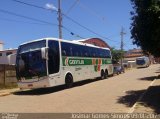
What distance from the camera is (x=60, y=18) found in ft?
114

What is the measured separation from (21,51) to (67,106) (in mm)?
8481

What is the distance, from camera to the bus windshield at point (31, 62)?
829 inches

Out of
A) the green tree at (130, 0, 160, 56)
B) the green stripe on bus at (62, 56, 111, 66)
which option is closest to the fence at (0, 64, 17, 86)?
the green stripe on bus at (62, 56, 111, 66)

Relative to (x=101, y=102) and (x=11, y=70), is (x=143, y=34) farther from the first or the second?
(x=11, y=70)

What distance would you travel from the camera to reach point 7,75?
86.8 feet

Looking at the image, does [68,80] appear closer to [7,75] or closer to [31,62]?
[31,62]

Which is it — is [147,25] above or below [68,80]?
above

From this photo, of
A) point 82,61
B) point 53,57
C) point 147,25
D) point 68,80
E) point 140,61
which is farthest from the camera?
point 140,61

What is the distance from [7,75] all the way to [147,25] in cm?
1495

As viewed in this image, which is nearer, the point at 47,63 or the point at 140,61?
the point at 47,63

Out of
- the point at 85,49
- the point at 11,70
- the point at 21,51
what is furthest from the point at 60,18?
the point at 21,51

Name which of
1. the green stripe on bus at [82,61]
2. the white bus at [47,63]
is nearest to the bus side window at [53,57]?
the white bus at [47,63]

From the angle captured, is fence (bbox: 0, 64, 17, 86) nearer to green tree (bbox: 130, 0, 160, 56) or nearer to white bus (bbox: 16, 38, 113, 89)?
white bus (bbox: 16, 38, 113, 89)

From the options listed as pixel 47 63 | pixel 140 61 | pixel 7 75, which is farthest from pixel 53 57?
pixel 140 61
